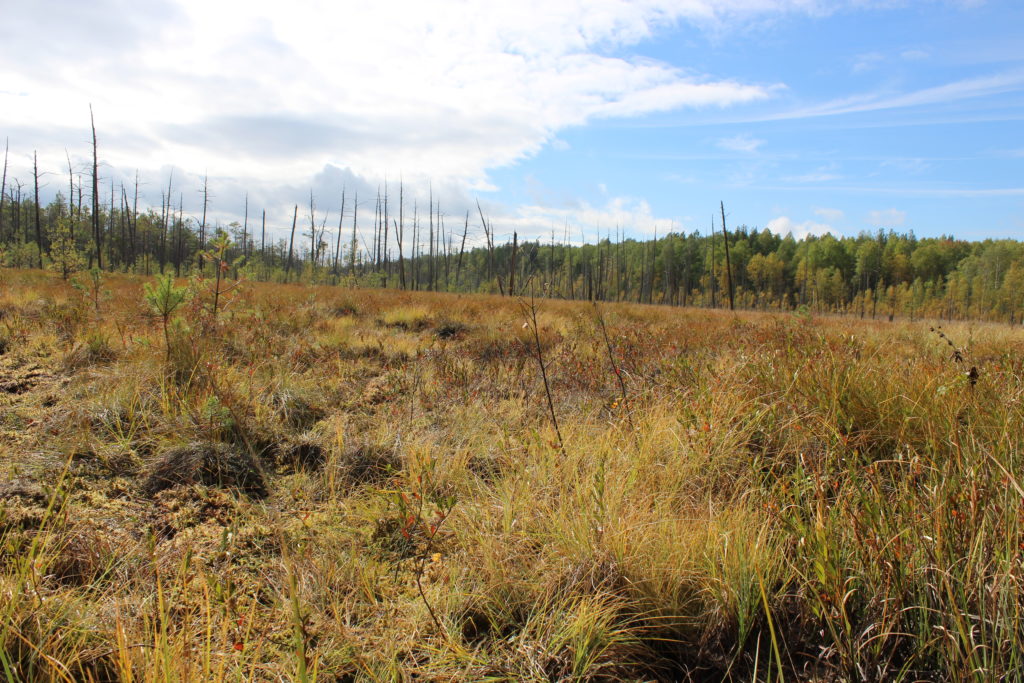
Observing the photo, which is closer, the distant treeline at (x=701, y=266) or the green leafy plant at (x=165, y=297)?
the green leafy plant at (x=165, y=297)

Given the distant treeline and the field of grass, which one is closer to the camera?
the field of grass

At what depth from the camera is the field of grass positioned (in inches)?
57.1

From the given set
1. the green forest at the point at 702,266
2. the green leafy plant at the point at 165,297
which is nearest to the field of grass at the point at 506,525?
the green leafy plant at the point at 165,297

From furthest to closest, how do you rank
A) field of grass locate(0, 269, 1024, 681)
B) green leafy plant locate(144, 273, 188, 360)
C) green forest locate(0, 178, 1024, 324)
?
green forest locate(0, 178, 1024, 324)
green leafy plant locate(144, 273, 188, 360)
field of grass locate(0, 269, 1024, 681)

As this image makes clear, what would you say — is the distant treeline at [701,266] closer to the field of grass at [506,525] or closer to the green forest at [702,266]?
the green forest at [702,266]

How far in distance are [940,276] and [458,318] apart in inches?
3740

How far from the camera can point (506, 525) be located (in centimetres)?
208

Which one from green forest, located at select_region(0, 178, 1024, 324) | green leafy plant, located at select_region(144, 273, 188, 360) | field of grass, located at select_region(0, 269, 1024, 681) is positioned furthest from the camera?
green forest, located at select_region(0, 178, 1024, 324)

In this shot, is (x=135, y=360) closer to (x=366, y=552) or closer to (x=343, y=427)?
(x=343, y=427)

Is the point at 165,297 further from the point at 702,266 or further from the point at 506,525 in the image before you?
the point at 702,266

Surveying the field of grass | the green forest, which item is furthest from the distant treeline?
the field of grass

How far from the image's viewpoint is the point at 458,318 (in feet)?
30.5

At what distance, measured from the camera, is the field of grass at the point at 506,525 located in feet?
4.76

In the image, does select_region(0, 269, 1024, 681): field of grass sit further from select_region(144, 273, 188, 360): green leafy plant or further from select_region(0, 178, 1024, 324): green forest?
Result: select_region(0, 178, 1024, 324): green forest
